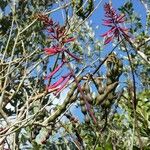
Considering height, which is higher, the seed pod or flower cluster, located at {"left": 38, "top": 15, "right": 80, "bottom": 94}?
flower cluster, located at {"left": 38, "top": 15, "right": 80, "bottom": 94}

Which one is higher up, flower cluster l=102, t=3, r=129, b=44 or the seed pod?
flower cluster l=102, t=3, r=129, b=44

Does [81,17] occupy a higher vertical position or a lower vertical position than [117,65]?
higher

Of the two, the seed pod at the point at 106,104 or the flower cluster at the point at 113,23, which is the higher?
the flower cluster at the point at 113,23

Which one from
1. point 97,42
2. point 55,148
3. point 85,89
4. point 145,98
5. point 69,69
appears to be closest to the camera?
point 69,69

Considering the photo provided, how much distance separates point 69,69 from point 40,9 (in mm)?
4595

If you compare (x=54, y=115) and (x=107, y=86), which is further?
(x=54, y=115)

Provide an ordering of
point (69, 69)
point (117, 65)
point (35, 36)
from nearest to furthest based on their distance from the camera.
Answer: point (69, 69) → point (117, 65) → point (35, 36)

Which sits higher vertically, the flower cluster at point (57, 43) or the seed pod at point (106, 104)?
the flower cluster at point (57, 43)

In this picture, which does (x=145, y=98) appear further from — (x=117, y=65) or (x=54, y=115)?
(x=117, y=65)

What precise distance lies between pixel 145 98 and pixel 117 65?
77.8 inches

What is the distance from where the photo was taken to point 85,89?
7.01ft

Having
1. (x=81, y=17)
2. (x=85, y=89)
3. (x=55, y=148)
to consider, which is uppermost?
(x=81, y=17)

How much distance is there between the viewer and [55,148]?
355 centimetres

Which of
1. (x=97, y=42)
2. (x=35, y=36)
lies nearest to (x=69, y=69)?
(x=35, y=36)
